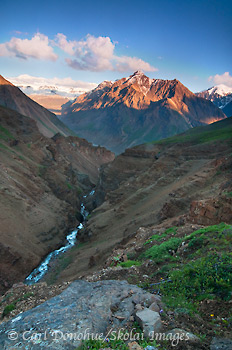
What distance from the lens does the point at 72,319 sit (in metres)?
6.14

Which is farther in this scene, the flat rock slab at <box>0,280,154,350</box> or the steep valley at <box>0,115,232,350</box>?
the steep valley at <box>0,115,232,350</box>

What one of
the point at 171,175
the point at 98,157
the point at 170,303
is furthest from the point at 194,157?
the point at 98,157

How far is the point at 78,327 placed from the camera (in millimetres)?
5855

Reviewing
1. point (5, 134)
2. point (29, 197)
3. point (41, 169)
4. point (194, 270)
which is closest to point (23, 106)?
point (5, 134)

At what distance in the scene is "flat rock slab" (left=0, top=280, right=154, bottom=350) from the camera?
5445 millimetres

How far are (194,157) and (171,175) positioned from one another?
14.0 m

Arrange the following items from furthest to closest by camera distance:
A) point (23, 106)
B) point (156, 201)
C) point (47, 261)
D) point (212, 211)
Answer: point (23, 106), point (47, 261), point (156, 201), point (212, 211)

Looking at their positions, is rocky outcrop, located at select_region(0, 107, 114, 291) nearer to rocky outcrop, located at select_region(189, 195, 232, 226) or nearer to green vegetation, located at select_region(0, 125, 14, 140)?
green vegetation, located at select_region(0, 125, 14, 140)

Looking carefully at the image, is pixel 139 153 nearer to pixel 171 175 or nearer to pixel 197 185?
pixel 171 175

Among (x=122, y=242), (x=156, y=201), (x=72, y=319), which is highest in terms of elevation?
(x=72, y=319)

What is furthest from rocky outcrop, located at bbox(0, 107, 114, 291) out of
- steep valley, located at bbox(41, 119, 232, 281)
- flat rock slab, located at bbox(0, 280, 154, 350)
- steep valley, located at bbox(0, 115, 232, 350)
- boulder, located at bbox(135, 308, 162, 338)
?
boulder, located at bbox(135, 308, 162, 338)

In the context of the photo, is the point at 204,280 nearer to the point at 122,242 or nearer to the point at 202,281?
the point at 202,281

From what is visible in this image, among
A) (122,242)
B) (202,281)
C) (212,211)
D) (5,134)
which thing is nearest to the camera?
(202,281)

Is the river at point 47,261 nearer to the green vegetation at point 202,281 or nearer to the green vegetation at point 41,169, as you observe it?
the green vegetation at point 41,169
